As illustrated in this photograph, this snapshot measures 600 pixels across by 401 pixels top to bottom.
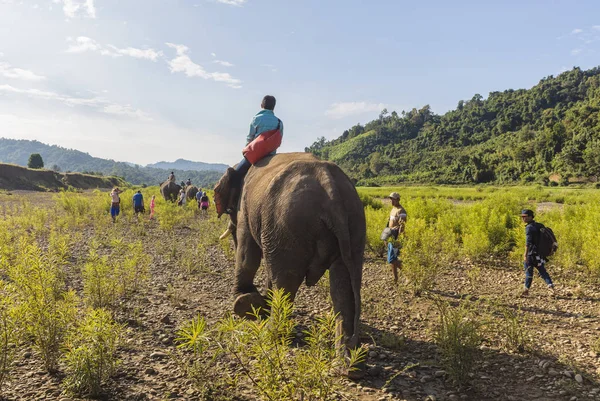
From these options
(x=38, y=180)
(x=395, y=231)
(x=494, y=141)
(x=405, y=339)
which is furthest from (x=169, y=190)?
(x=494, y=141)

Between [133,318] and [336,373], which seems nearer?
[336,373]

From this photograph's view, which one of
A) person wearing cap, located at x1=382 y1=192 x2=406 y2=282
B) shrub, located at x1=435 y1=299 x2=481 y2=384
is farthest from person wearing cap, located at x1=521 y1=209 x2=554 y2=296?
shrub, located at x1=435 y1=299 x2=481 y2=384

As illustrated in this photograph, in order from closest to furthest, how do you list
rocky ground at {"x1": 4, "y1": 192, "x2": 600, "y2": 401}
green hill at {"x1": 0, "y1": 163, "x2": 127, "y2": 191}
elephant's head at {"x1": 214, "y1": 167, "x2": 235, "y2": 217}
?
rocky ground at {"x1": 4, "y1": 192, "x2": 600, "y2": 401} < elephant's head at {"x1": 214, "y1": 167, "x2": 235, "y2": 217} < green hill at {"x1": 0, "y1": 163, "x2": 127, "y2": 191}

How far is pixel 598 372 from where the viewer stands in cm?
347

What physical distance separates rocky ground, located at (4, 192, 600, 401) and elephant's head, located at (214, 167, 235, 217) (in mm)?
1454

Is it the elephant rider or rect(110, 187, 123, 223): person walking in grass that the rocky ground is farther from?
rect(110, 187, 123, 223): person walking in grass

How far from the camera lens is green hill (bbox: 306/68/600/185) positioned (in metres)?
52.6

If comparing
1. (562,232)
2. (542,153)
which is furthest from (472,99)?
(562,232)

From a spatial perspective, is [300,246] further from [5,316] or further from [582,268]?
[582,268]

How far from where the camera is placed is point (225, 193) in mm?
4914

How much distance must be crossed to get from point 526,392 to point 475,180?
2311 inches

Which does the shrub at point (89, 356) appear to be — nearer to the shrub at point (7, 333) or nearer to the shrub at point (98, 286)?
the shrub at point (7, 333)

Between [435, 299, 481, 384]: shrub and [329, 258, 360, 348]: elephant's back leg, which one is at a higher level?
[329, 258, 360, 348]: elephant's back leg

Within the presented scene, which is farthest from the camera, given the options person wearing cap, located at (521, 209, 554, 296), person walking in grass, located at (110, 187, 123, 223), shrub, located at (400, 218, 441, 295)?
person walking in grass, located at (110, 187, 123, 223)
